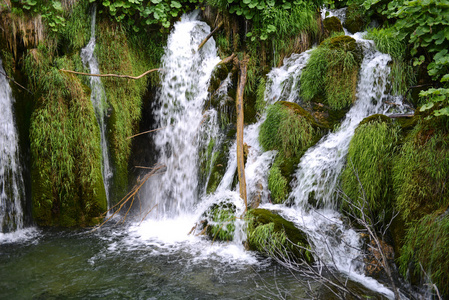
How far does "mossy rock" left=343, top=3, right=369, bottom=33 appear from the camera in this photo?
273 inches

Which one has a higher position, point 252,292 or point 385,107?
point 385,107

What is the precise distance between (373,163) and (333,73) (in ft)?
6.92

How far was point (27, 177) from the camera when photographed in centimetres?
530

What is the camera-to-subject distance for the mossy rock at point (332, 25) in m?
6.78

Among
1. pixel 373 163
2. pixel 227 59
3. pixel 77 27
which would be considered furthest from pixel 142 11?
pixel 373 163

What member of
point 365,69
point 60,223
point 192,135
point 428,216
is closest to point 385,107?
point 365,69

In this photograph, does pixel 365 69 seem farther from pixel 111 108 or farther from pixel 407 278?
pixel 111 108

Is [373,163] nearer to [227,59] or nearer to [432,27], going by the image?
[432,27]

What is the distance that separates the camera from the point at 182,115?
257 inches

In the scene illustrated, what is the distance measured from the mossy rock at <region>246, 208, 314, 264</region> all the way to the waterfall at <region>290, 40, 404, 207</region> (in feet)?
1.96

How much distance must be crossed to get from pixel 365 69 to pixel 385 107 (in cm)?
77

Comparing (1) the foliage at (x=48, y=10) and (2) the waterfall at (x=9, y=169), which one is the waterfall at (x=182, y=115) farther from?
(2) the waterfall at (x=9, y=169)

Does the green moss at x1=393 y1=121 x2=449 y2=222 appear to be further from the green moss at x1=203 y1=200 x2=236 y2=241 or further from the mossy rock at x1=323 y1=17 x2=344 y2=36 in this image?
the mossy rock at x1=323 y1=17 x2=344 y2=36

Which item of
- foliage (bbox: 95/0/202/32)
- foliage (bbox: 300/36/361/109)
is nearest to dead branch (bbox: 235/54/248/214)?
foliage (bbox: 300/36/361/109)
